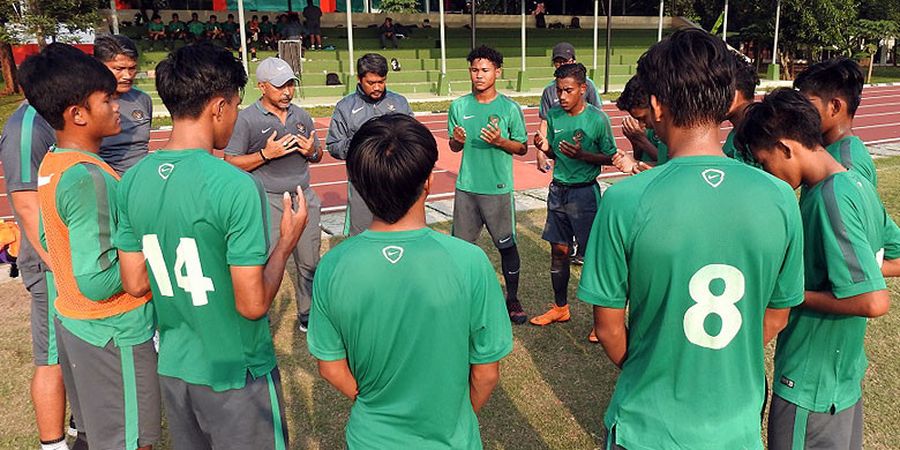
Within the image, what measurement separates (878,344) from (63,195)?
5.53 metres

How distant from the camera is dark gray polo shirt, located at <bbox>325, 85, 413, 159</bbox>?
213 inches

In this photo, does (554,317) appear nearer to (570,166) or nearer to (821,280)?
(570,166)

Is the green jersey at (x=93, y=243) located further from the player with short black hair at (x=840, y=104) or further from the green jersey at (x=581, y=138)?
the green jersey at (x=581, y=138)

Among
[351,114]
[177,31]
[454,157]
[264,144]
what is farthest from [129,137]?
[177,31]

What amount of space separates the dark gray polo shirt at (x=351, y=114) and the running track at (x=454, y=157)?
3734mm

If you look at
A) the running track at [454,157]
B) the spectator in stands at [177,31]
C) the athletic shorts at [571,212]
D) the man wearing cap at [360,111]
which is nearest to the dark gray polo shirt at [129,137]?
the man wearing cap at [360,111]

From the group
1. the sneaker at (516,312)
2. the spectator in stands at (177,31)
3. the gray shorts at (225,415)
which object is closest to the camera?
the gray shorts at (225,415)

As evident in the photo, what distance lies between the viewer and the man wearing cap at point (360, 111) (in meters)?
5.29

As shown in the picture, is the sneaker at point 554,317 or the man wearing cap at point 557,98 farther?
the man wearing cap at point 557,98

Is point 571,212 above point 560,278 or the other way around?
above

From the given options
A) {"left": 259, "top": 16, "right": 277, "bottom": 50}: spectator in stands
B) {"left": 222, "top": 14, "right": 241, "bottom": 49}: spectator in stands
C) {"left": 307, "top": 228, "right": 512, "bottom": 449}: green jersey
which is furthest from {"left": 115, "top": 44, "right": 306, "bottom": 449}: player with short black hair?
{"left": 259, "top": 16, "right": 277, "bottom": 50}: spectator in stands

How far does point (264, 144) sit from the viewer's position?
5.00 metres

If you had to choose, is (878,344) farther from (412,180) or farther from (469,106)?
(412,180)

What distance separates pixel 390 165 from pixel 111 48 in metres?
3.49
